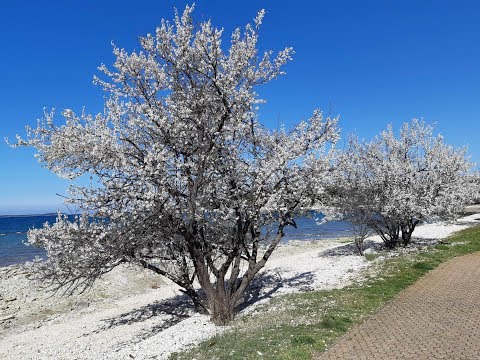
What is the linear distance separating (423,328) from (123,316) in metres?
15.5

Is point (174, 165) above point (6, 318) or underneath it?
above

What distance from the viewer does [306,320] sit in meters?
13.2

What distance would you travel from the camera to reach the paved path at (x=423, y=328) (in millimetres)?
9883

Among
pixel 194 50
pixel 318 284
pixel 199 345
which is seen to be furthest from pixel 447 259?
pixel 194 50

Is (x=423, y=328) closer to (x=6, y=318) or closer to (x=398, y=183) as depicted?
(x=398, y=183)

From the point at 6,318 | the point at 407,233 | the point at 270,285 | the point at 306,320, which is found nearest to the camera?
the point at 306,320

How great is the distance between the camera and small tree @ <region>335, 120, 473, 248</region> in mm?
26188

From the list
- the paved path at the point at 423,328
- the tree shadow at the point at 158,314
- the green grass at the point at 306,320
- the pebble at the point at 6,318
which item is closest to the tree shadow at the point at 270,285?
the green grass at the point at 306,320

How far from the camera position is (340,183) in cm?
2656

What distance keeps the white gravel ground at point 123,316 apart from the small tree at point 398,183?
137 inches

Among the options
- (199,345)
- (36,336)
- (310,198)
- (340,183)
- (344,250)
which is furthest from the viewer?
(344,250)

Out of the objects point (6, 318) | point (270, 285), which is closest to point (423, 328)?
point (270, 285)

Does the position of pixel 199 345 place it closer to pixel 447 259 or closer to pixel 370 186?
pixel 447 259

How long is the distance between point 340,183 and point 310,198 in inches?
378
